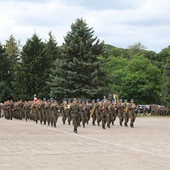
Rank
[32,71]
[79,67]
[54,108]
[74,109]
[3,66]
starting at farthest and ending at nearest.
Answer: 1. [3,66]
2. [32,71]
3. [79,67]
4. [54,108]
5. [74,109]

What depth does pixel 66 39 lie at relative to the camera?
5928 cm

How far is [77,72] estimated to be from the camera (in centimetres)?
5797

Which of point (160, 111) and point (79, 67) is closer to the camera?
point (79, 67)

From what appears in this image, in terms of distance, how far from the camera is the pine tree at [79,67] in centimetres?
5734

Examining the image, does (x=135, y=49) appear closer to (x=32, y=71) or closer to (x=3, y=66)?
(x=3, y=66)

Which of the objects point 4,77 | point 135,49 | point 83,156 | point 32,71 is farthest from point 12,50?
point 83,156

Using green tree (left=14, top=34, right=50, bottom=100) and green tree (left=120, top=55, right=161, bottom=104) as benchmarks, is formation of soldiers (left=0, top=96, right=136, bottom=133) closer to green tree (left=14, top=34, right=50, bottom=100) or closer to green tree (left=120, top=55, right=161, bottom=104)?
green tree (left=14, top=34, right=50, bottom=100)

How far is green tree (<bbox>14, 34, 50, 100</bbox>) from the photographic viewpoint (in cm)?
7119

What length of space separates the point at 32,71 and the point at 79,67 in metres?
15.8

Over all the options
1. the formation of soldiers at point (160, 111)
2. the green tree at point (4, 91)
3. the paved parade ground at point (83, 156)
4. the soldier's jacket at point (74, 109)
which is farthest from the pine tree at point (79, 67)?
the paved parade ground at point (83, 156)

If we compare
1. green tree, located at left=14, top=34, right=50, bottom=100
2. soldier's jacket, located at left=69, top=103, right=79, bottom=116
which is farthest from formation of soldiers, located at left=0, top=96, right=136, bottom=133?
green tree, located at left=14, top=34, right=50, bottom=100

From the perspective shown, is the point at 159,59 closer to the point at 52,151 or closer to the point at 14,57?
the point at 14,57

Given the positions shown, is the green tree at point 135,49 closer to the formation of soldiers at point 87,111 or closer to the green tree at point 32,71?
the green tree at point 32,71

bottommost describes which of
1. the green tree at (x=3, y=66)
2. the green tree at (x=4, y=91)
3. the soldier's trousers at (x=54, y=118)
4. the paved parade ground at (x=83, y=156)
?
the paved parade ground at (x=83, y=156)
